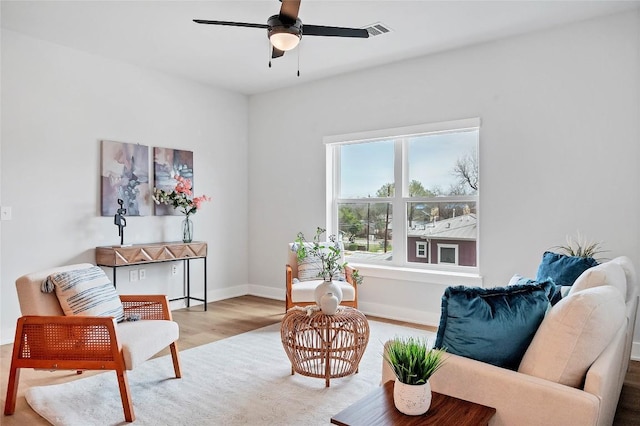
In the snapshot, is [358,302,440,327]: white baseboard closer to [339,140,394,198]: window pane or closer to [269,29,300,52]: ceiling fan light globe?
[339,140,394,198]: window pane

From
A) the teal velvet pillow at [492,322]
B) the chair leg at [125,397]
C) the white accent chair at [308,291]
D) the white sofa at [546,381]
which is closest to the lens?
the white sofa at [546,381]

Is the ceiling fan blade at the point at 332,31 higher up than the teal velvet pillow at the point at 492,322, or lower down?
higher up

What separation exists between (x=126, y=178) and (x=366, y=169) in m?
2.63

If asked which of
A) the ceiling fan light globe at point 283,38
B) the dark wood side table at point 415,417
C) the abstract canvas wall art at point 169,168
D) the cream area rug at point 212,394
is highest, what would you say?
the ceiling fan light globe at point 283,38

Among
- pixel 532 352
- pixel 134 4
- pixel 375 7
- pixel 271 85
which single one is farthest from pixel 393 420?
pixel 271 85

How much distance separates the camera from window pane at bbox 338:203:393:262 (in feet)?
16.5

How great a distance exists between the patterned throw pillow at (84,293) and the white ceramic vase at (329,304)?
4.32 feet

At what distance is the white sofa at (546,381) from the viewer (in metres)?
1.44

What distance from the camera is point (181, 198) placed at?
5000mm

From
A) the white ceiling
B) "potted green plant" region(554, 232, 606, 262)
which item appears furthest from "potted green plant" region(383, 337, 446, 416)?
the white ceiling

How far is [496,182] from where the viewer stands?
414 centimetres

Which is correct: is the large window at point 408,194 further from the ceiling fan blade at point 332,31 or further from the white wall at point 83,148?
the ceiling fan blade at point 332,31

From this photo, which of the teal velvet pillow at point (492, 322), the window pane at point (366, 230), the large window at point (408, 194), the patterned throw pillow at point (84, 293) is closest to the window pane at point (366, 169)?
the large window at point (408, 194)

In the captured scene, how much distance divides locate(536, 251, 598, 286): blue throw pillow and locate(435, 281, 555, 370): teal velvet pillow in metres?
1.35
